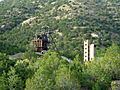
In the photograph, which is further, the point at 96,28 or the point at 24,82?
the point at 96,28

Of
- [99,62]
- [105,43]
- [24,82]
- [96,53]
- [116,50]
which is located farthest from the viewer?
[105,43]

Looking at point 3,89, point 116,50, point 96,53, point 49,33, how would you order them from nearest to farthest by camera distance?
point 3,89 < point 116,50 < point 96,53 < point 49,33

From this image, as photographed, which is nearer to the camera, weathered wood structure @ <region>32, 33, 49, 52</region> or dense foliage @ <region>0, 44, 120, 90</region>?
dense foliage @ <region>0, 44, 120, 90</region>

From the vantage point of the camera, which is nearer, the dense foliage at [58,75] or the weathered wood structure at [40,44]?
the dense foliage at [58,75]

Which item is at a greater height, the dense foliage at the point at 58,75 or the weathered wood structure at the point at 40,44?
the dense foliage at the point at 58,75

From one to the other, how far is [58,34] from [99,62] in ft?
288

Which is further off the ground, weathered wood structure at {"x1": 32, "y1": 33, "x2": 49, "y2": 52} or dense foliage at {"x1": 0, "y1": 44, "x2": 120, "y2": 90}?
dense foliage at {"x1": 0, "y1": 44, "x2": 120, "y2": 90}

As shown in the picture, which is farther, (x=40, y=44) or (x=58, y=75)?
(x=40, y=44)

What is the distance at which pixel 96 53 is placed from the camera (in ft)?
397

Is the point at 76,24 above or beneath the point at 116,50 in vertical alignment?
beneath

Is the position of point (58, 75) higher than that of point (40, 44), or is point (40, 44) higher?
point (58, 75)

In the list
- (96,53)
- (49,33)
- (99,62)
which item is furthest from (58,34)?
(99,62)

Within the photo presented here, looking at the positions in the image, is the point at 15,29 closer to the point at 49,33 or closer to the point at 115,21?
the point at 49,33

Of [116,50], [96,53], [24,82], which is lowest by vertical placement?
[96,53]
